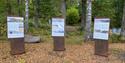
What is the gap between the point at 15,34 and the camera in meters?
7.87

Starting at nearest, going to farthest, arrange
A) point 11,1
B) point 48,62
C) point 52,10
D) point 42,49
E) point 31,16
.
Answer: point 48,62
point 42,49
point 11,1
point 52,10
point 31,16

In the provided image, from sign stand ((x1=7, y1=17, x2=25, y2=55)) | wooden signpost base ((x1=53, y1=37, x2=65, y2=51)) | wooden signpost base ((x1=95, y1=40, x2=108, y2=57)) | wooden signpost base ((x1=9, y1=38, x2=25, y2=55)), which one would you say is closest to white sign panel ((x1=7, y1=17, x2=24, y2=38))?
sign stand ((x1=7, y1=17, x2=25, y2=55))

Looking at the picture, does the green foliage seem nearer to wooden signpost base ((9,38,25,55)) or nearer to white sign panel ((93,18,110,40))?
white sign panel ((93,18,110,40))

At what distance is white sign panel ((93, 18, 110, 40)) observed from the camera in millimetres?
7582

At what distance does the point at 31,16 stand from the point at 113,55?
16491mm

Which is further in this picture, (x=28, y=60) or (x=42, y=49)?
(x=42, y=49)

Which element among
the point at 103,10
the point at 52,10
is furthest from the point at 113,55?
the point at 52,10

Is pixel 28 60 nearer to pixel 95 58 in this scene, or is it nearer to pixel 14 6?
pixel 95 58

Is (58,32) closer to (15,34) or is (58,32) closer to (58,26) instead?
(58,26)

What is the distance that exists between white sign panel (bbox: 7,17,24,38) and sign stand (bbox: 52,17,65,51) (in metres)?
1.29

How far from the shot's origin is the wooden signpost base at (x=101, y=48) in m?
7.70

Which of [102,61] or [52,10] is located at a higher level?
[52,10]

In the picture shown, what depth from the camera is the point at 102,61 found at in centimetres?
734

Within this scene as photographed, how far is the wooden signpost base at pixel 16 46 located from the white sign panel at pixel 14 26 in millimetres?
155
